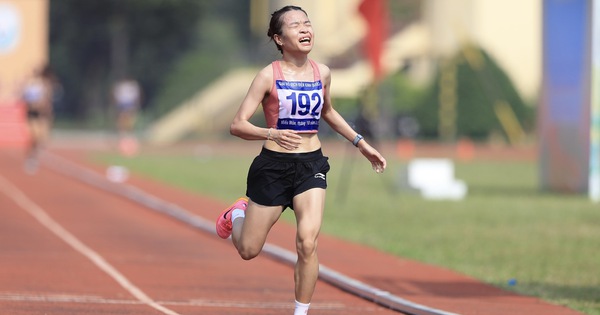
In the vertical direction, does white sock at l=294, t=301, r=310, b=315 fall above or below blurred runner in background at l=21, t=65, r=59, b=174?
below

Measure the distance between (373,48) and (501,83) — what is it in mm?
27073

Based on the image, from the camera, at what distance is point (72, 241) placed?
58.6 feet

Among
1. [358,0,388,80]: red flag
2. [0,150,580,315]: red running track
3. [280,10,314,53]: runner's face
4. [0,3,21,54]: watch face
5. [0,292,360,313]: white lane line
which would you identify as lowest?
[0,292,360,313]: white lane line

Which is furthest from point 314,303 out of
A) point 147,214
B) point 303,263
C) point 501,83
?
point 501,83

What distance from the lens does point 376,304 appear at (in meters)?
12.4

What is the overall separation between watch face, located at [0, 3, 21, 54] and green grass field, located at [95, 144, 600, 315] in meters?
22.0

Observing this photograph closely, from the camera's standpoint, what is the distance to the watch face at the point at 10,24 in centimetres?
5762

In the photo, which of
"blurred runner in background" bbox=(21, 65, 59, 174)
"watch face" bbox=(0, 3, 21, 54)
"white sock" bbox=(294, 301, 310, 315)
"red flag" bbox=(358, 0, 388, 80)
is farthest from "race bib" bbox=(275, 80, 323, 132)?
"watch face" bbox=(0, 3, 21, 54)

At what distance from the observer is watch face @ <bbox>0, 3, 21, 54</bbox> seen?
57625mm

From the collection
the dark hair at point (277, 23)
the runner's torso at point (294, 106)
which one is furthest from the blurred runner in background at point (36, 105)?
the runner's torso at point (294, 106)

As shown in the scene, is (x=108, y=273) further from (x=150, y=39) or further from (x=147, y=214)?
(x=150, y=39)

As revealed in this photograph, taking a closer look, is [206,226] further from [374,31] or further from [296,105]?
[296,105]

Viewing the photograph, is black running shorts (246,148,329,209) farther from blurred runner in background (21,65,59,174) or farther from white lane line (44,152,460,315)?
blurred runner in background (21,65,59,174)

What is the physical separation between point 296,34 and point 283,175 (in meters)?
0.93
